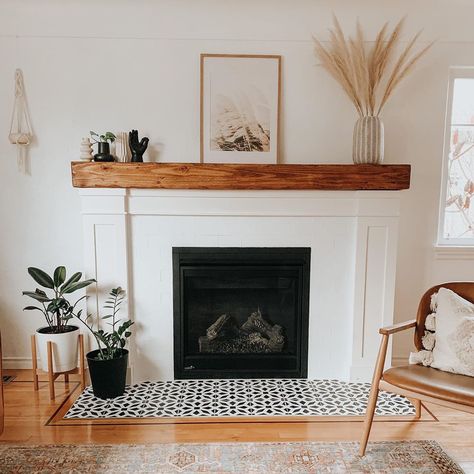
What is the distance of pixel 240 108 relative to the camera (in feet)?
9.80

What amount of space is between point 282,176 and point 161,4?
138 centimetres

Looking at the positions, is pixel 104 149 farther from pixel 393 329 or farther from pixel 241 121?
pixel 393 329

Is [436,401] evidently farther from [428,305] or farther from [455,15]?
[455,15]

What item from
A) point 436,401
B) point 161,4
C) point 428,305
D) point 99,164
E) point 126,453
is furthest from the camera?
point 161,4

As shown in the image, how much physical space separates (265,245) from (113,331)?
1.11m

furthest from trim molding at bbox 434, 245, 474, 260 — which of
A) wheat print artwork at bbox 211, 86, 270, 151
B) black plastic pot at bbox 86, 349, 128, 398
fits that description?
black plastic pot at bbox 86, 349, 128, 398

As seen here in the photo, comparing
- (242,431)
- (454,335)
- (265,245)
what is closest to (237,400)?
(242,431)

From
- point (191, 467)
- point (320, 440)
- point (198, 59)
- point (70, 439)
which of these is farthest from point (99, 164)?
point (320, 440)

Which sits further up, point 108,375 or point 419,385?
point 419,385

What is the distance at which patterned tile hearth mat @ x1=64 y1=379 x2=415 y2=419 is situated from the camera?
8.28ft

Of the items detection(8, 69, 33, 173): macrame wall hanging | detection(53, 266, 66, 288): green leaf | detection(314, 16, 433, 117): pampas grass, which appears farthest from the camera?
detection(8, 69, 33, 173): macrame wall hanging

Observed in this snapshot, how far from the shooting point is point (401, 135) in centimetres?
306

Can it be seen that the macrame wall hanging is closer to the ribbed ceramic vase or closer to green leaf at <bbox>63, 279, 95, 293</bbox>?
green leaf at <bbox>63, 279, 95, 293</bbox>

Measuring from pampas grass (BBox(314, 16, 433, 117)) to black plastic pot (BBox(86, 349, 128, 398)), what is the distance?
86.0 inches
